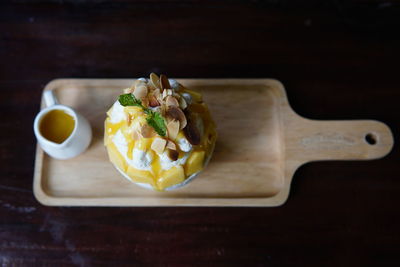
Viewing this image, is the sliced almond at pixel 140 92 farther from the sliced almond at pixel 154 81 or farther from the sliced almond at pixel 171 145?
the sliced almond at pixel 171 145

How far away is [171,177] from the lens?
3.35 ft

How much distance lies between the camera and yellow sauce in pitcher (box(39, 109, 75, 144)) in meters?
1.18

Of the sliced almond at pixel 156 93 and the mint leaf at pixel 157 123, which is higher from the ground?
the sliced almond at pixel 156 93

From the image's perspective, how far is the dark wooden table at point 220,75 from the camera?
1.22 metres

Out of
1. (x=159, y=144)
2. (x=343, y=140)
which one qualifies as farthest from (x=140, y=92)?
(x=343, y=140)

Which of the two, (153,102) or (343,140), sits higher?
(153,102)

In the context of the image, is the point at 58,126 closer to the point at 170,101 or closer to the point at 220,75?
the point at 170,101

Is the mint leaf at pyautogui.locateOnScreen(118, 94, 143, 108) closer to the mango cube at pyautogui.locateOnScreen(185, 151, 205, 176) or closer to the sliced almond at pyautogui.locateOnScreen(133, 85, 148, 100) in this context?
the sliced almond at pyautogui.locateOnScreen(133, 85, 148, 100)

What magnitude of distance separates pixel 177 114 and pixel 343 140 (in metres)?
0.66

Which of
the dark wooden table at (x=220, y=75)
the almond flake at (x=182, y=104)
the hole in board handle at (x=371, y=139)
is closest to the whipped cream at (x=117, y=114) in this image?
the almond flake at (x=182, y=104)

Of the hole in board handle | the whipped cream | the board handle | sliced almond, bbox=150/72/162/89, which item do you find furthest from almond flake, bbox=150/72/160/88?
the hole in board handle

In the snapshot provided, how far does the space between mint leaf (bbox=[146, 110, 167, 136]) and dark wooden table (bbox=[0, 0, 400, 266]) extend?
0.41 meters

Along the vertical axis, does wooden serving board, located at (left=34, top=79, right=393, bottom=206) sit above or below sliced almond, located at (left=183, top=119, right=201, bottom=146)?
below

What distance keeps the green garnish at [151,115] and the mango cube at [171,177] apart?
0.12 m
